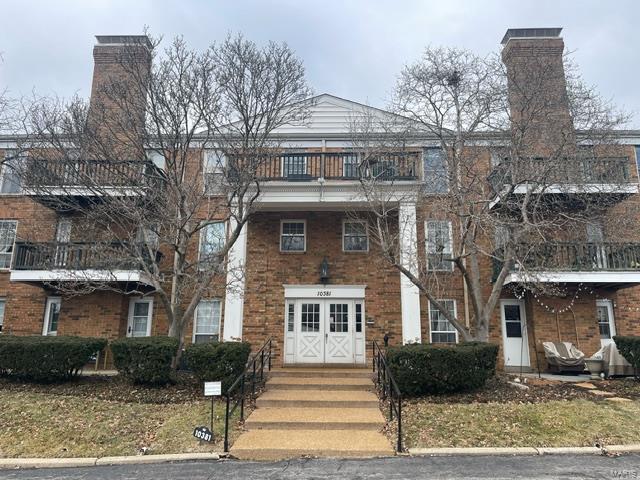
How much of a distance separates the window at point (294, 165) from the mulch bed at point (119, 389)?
6.81 meters

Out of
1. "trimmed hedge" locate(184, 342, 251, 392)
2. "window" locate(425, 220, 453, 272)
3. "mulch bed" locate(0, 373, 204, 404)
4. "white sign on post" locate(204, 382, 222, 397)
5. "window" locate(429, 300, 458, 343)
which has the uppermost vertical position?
"window" locate(425, 220, 453, 272)

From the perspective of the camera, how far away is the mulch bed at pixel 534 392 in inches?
365

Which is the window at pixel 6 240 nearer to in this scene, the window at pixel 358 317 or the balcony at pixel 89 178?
the balcony at pixel 89 178

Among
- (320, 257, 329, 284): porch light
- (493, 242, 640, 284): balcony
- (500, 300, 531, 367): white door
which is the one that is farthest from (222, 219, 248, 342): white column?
(500, 300, 531, 367): white door

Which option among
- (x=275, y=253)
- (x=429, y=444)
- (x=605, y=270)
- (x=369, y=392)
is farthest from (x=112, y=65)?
(x=605, y=270)

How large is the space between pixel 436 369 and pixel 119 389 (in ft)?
23.8

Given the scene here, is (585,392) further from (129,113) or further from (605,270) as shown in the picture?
(129,113)

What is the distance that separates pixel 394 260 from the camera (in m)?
10.5

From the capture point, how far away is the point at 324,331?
14.1m

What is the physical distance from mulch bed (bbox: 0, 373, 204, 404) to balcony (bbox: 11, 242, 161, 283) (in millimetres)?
3063

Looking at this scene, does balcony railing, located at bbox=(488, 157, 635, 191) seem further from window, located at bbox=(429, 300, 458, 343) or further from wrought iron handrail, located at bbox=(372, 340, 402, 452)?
wrought iron handrail, located at bbox=(372, 340, 402, 452)

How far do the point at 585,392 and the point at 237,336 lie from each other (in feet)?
30.1

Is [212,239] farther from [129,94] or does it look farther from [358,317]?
[358,317]

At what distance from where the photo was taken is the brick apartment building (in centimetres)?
1334
